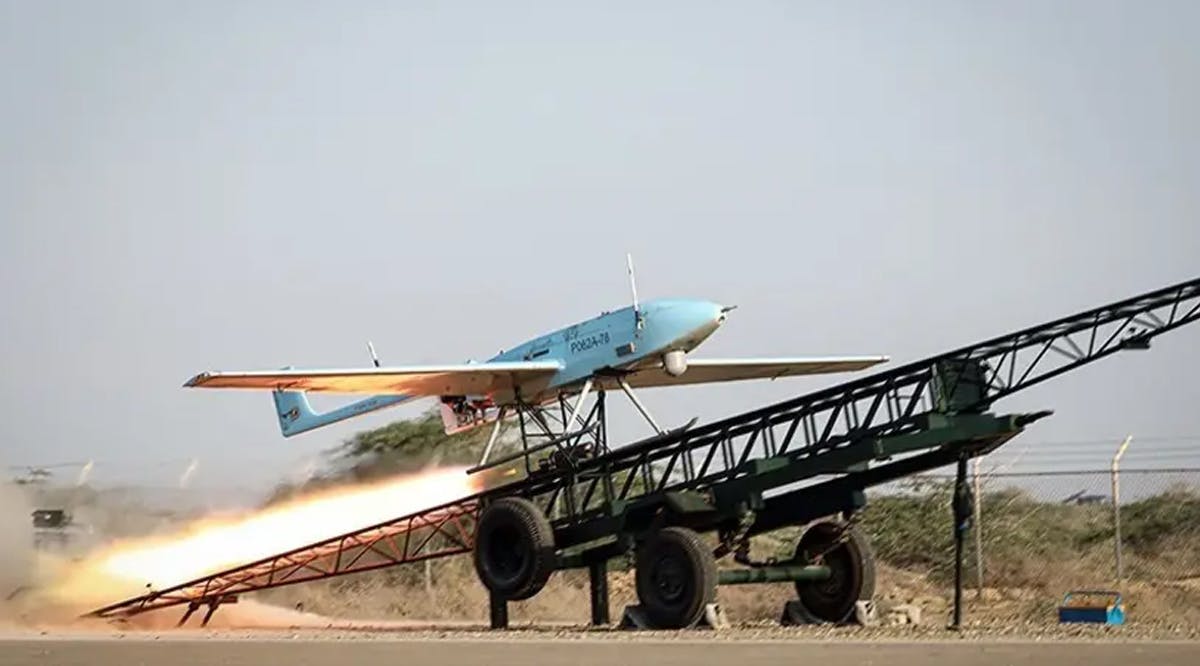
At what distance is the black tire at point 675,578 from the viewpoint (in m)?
23.1

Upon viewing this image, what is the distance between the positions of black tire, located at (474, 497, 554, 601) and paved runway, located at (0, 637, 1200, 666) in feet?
10.8

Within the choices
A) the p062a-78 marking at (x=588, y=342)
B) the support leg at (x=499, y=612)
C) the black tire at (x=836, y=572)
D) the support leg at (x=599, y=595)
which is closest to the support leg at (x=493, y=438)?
the p062a-78 marking at (x=588, y=342)

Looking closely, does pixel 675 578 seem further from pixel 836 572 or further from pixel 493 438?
pixel 493 438

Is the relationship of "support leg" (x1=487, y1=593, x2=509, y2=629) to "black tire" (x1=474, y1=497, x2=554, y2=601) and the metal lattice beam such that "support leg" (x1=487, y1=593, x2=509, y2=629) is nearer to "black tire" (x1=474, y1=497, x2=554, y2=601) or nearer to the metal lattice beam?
"black tire" (x1=474, y1=497, x2=554, y2=601)

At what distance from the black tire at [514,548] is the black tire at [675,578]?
1.81 m

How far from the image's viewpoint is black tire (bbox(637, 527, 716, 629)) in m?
23.1

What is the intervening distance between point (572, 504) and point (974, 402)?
606cm

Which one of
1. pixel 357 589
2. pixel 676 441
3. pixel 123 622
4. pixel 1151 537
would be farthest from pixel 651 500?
pixel 357 589

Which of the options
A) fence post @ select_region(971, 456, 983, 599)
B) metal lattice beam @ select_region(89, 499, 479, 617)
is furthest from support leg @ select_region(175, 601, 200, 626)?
fence post @ select_region(971, 456, 983, 599)

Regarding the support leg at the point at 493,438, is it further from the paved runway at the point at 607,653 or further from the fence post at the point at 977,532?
the paved runway at the point at 607,653

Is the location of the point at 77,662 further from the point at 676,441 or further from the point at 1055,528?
the point at 1055,528

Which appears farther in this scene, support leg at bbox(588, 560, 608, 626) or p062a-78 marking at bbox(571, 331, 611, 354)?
p062a-78 marking at bbox(571, 331, 611, 354)

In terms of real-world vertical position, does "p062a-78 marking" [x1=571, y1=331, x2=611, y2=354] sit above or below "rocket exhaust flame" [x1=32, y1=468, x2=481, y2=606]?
above

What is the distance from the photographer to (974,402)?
23125 mm
